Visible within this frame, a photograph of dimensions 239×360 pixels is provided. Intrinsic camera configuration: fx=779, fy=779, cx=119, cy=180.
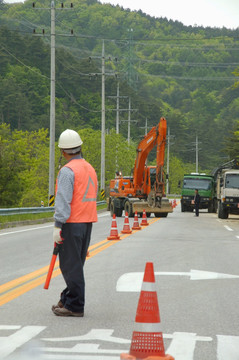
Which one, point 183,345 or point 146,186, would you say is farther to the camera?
point 146,186

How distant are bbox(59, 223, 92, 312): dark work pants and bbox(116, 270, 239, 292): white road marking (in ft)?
7.37

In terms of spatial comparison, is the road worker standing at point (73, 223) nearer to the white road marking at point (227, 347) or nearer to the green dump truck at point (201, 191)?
the white road marking at point (227, 347)

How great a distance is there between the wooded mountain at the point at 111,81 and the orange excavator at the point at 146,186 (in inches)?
2468

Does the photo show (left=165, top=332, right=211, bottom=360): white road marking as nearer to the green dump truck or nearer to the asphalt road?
the asphalt road

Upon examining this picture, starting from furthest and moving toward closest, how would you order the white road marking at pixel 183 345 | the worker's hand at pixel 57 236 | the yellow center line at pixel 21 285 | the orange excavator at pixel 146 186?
1. the orange excavator at pixel 146 186
2. the yellow center line at pixel 21 285
3. the worker's hand at pixel 57 236
4. the white road marking at pixel 183 345

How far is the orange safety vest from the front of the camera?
852cm

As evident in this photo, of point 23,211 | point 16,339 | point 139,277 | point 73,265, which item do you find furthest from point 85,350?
point 23,211

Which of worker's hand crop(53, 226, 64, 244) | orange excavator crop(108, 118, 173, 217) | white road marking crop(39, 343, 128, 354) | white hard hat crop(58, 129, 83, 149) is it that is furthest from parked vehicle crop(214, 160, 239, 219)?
white road marking crop(39, 343, 128, 354)

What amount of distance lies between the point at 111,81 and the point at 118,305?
128118mm

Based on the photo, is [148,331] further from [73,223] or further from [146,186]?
[146,186]

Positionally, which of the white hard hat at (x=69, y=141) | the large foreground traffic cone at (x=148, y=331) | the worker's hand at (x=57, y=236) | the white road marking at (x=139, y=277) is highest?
the white hard hat at (x=69, y=141)

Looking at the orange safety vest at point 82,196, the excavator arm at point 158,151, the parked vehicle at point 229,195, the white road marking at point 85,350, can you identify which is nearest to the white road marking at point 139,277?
the orange safety vest at point 82,196

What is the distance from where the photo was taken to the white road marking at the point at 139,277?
35.9ft

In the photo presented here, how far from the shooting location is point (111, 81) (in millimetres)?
136000
